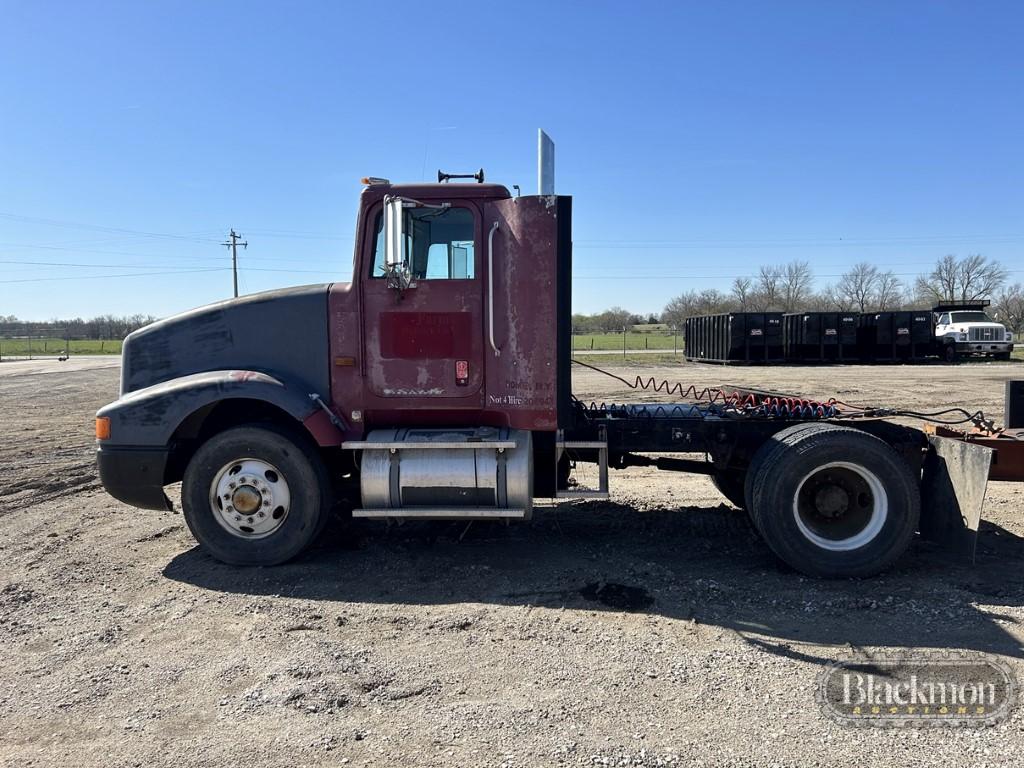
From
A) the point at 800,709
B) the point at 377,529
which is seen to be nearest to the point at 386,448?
A: the point at 377,529

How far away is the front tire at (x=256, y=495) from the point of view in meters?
5.00

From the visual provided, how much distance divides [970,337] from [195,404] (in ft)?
114

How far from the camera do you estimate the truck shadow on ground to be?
4020 millimetres

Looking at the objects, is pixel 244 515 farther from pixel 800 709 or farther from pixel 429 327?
pixel 800 709

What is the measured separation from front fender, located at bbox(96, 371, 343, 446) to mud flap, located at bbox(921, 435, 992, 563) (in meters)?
4.41

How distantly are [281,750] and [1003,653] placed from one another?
3685 millimetres

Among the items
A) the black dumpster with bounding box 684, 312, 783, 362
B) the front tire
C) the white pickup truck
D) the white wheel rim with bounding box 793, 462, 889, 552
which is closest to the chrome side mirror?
the front tire

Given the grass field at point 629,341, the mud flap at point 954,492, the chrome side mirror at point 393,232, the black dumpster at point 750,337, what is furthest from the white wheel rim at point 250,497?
the grass field at point 629,341

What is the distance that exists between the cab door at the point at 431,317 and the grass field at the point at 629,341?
131 feet

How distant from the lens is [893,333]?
3030 cm

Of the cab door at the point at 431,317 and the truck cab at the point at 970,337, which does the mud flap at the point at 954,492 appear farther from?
the truck cab at the point at 970,337

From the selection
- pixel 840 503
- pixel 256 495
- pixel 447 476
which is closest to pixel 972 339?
pixel 840 503

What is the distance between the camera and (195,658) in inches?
148

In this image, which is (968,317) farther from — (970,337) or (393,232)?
(393,232)
